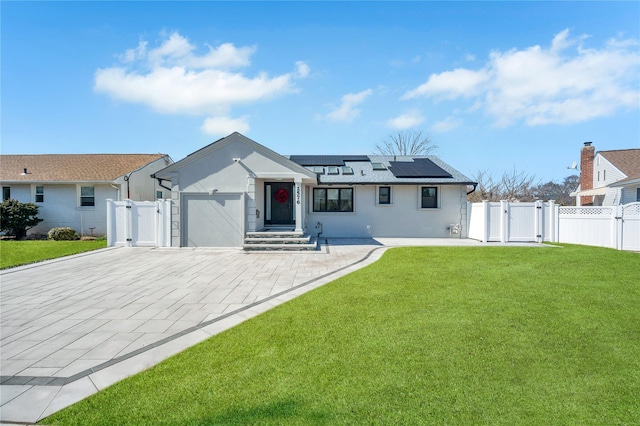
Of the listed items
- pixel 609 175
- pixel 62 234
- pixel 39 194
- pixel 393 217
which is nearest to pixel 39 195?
pixel 39 194

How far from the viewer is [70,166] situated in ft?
65.4

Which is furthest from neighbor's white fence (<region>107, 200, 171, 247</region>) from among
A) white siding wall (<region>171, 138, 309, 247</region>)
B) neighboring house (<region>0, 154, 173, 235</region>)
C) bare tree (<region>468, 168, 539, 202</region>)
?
bare tree (<region>468, 168, 539, 202</region>)

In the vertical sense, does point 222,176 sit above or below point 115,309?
above

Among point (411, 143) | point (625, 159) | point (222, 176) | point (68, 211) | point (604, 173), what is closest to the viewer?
point (222, 176)

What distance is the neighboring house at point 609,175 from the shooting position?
17.9m

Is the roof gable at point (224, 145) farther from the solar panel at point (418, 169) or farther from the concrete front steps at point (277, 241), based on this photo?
the solar panel at point (418, 169)

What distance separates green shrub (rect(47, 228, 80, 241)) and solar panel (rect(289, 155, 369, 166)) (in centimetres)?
1323

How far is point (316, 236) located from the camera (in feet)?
52.6

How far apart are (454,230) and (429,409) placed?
1481 cm

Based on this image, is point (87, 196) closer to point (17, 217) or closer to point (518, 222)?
point (17, 217)

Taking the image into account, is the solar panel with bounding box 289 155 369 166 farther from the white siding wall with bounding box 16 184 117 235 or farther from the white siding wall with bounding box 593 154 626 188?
the white siding wall with bounding box 593 154 626 188

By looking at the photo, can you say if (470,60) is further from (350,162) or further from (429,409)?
(429,409)

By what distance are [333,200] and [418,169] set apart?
513 cm

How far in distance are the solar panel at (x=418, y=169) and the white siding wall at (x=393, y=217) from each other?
67 cm
